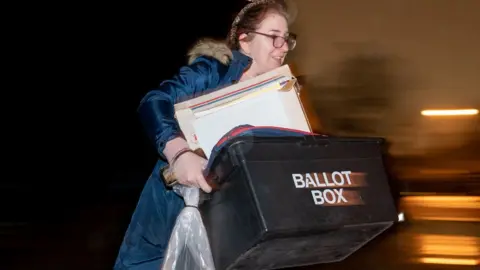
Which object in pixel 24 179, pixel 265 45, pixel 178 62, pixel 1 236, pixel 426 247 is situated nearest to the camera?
pixel 265 45

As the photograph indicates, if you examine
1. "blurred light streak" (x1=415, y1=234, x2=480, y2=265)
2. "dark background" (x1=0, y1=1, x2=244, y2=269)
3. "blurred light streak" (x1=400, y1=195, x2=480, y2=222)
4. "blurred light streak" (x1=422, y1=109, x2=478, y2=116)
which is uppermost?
"dark background" (x1=0, y1=1, x2=244, y2=269)

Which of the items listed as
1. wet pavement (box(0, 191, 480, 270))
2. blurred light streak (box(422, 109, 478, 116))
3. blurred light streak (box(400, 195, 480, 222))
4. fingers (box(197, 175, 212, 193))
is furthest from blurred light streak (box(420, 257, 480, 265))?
fingers (box(197, 175, 212, 193))

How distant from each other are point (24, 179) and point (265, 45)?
729 cm

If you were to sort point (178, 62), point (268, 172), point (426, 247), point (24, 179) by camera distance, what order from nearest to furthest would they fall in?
1. point (268, 172)
2. point (426, 247)
3. point (178, 62)
4. point (24, 179)

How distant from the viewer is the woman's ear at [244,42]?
5.04ft

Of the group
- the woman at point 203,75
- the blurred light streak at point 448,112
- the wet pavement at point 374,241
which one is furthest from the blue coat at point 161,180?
the blurred light streak at point 448,112

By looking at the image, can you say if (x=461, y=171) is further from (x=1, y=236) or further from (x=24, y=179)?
(x=24, y=179)

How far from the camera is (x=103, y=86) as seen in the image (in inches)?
328

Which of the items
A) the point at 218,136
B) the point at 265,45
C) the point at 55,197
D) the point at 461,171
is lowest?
the point at 461,171

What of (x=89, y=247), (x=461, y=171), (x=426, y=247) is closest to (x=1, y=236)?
(x=89, y=247)

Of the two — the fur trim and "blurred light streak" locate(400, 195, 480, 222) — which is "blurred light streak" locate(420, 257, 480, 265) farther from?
the fur trim

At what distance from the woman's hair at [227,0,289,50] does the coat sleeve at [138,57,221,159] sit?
9 centimetres

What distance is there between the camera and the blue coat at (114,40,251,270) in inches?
57.6

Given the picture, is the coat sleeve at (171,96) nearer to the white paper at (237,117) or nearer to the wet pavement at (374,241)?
the white paper at (237,117)
